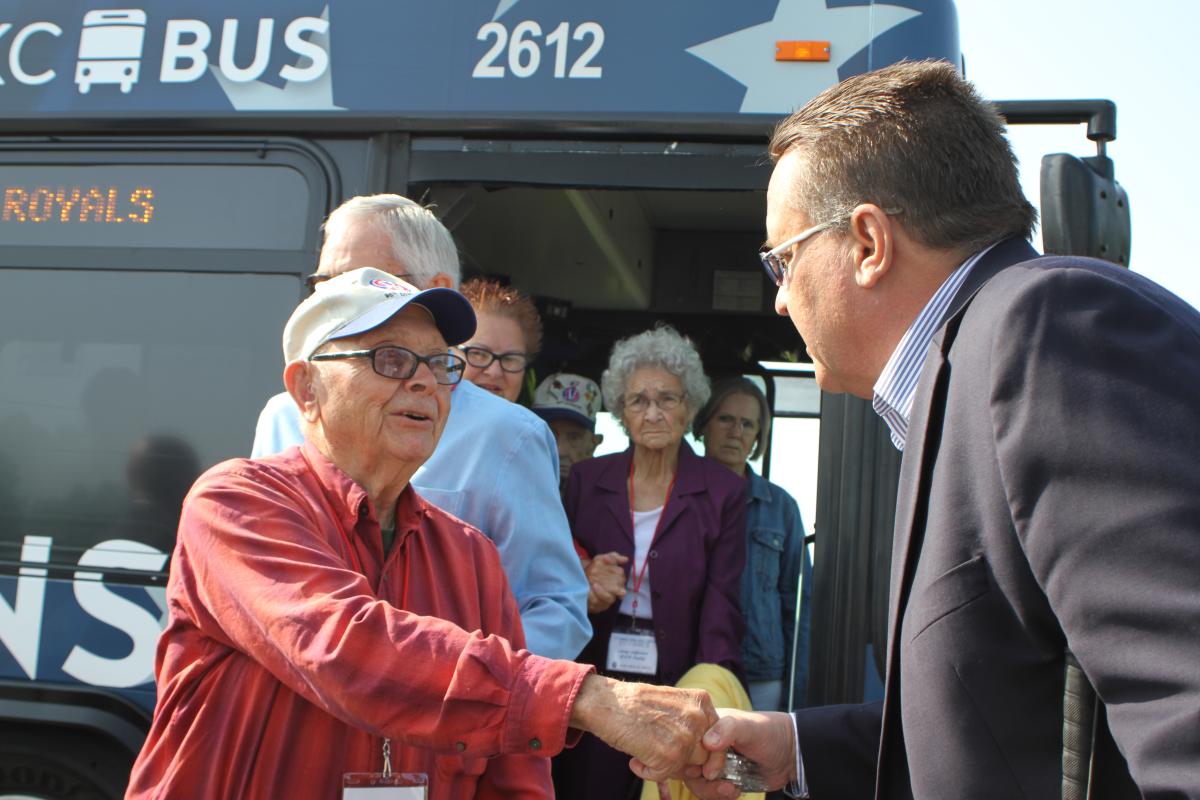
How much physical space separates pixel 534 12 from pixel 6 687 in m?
2.55

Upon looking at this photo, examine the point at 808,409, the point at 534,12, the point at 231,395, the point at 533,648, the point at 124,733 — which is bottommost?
the point at 124,733

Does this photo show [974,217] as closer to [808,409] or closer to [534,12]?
[534,12]

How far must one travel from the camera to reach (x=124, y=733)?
10.3ft

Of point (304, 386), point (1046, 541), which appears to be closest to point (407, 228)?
point (304, 386)

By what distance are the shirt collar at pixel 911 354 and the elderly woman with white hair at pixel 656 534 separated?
201 centimetres

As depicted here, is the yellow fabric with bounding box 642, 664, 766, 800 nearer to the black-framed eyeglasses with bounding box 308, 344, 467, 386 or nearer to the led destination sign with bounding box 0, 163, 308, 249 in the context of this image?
the black-framed eyeglasses with bounding box 308, 344, 467, 386

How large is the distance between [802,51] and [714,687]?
6.22 ft

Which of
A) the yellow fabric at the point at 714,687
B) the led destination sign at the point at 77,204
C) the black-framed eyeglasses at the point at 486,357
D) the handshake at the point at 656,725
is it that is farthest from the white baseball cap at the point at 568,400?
the handshake at the point at 656,725

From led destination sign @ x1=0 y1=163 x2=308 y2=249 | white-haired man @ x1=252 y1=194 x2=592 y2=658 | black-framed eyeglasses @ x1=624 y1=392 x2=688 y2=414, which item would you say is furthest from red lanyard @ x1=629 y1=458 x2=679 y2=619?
led destination sign @ x1=0 y1=163 x2=308 y2=249

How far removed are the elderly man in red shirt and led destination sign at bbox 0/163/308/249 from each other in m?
1.39

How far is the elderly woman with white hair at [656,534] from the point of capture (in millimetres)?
3562

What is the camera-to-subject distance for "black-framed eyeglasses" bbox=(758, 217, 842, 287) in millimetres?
1658

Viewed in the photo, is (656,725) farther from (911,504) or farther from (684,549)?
(684,549)

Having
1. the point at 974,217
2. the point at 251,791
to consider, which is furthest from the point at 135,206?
the point at 974,217
